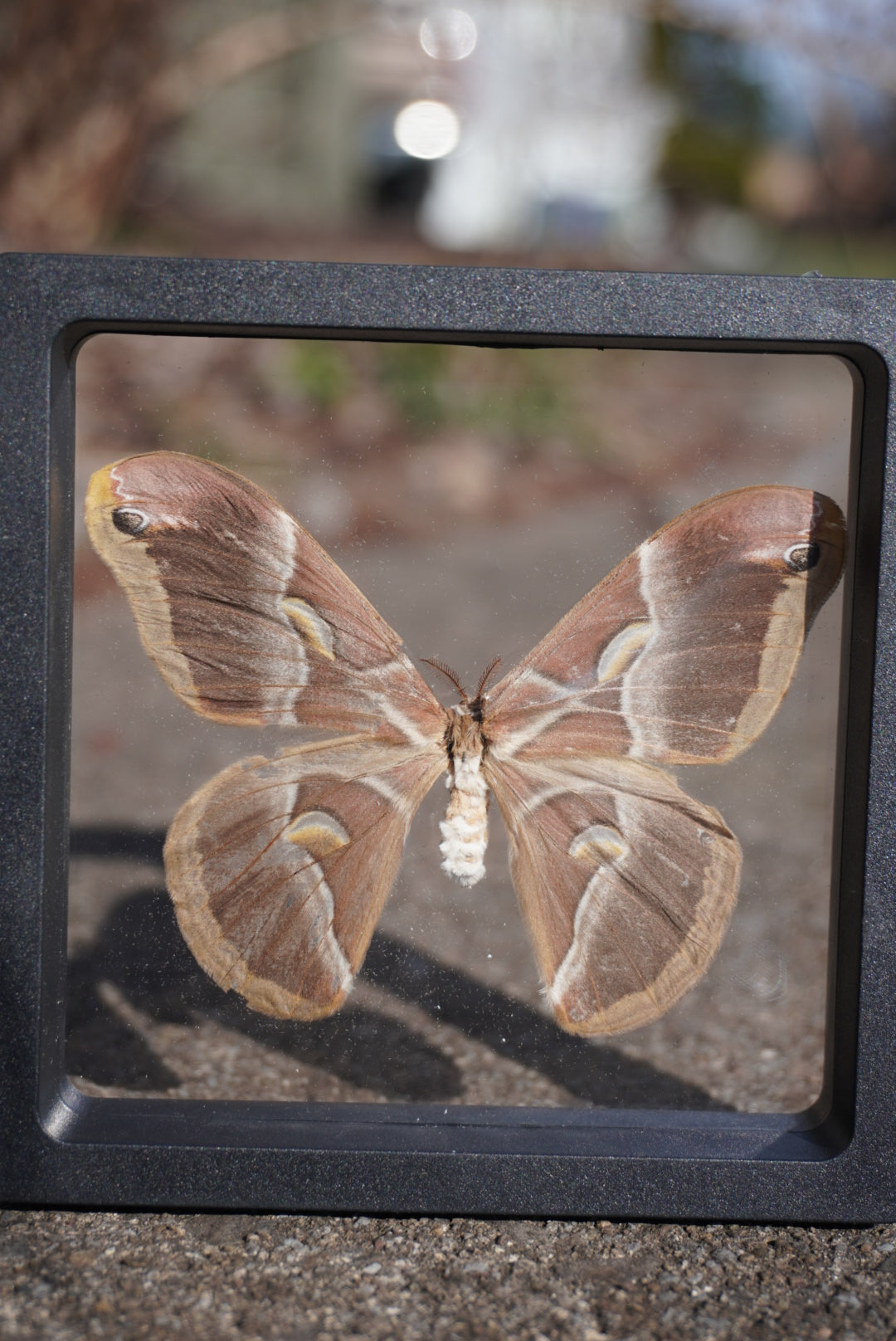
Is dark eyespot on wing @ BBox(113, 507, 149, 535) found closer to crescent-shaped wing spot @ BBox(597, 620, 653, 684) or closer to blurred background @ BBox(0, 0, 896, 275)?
crescent-shaped wing spot @ BBox(597, 620, 653, 684)

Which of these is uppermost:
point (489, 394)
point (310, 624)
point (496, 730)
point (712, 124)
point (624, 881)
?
point (712, 124)

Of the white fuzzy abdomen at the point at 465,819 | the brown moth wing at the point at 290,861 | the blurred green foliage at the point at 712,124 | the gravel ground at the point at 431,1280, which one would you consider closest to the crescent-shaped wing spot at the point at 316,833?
the brown moth wing at the point at 290,861

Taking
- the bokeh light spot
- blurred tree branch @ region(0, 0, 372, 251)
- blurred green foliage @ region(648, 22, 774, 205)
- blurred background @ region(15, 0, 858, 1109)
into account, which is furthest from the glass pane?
the bokeh light spot

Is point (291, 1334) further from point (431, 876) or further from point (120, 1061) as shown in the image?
point (431, 876)

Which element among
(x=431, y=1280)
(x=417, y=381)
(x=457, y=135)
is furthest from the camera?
(x=457, y=135)

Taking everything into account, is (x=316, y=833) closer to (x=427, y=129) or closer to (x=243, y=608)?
(x=243, y=608)

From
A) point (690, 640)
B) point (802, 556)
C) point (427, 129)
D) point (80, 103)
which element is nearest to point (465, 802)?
point (690, 640)

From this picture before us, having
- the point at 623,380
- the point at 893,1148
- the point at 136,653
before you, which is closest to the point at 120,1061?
the point at 136,653

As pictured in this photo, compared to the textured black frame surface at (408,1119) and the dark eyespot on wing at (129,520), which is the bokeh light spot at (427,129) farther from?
the dark eyespot on wing at (129,520)

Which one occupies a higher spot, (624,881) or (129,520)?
(129,520)
